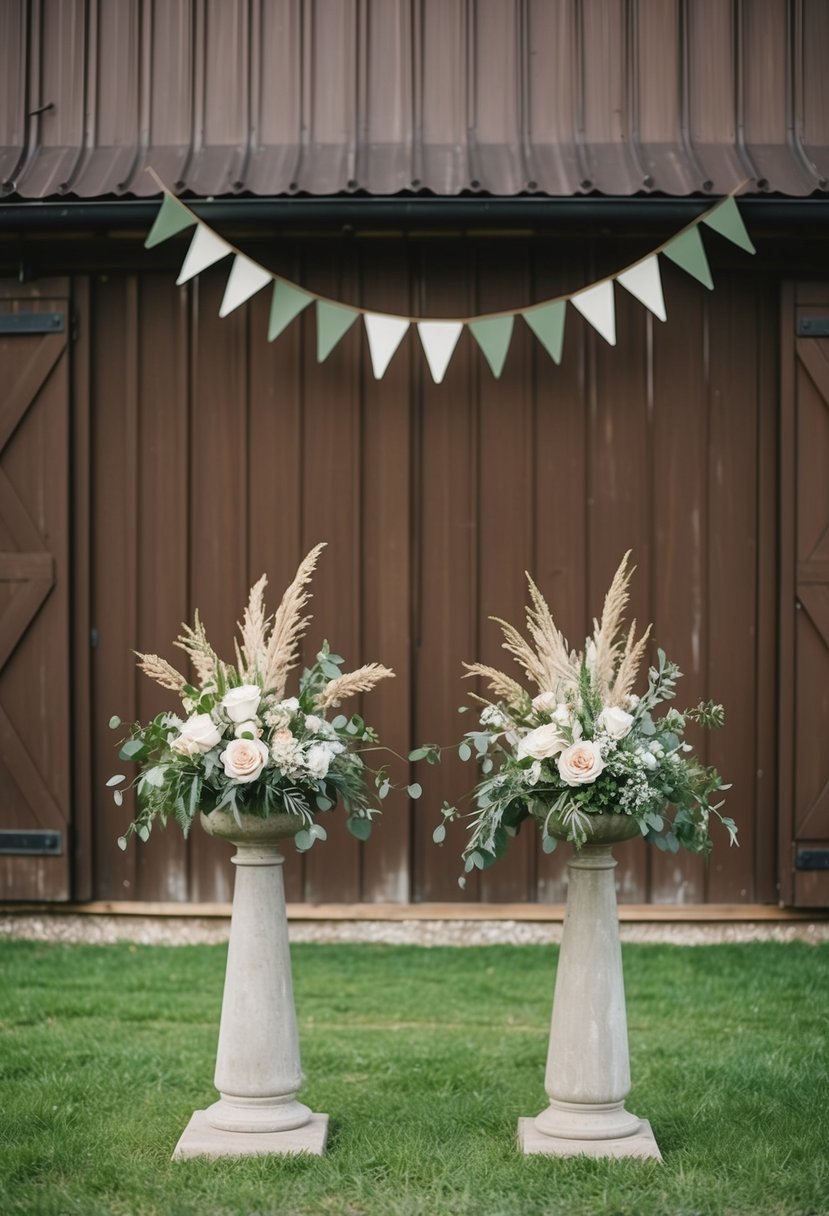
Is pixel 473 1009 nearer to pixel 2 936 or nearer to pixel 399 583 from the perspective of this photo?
pixel 399 583

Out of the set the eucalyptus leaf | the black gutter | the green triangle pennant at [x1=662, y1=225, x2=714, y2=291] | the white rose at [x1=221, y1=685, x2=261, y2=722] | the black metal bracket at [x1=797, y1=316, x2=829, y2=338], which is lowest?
the eucalyptus leaf

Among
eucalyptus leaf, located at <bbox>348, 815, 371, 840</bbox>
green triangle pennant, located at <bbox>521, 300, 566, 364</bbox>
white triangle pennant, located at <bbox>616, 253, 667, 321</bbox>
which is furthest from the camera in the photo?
green triangle pennant, located at <bbox>521, 300, 566, 364</bbox>

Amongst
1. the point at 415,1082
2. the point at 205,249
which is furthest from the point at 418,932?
the point at 205,249

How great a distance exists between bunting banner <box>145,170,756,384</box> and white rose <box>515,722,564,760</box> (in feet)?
8.38

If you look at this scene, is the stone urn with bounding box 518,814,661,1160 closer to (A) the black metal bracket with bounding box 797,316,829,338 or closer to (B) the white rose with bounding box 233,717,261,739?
(B) the white rose with bounding box 233,717,261,739

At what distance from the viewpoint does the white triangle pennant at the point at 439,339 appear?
620 centimetres

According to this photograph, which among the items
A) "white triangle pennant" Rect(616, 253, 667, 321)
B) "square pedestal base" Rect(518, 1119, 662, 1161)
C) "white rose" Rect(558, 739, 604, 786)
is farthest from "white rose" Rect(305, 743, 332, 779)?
"white triangle pennant" Rect(616, 253, 667, 321)

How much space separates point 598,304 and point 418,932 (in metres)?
2.98

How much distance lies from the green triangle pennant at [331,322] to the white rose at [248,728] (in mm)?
2649

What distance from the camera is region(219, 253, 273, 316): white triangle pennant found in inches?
243

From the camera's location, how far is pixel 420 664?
6.64 metres

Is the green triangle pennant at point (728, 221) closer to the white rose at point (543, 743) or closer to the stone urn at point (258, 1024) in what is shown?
the white rose at point (543, 743)

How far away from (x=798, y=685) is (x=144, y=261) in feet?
12.0

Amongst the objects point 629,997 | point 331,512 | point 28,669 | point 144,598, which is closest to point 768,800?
point 629,997
